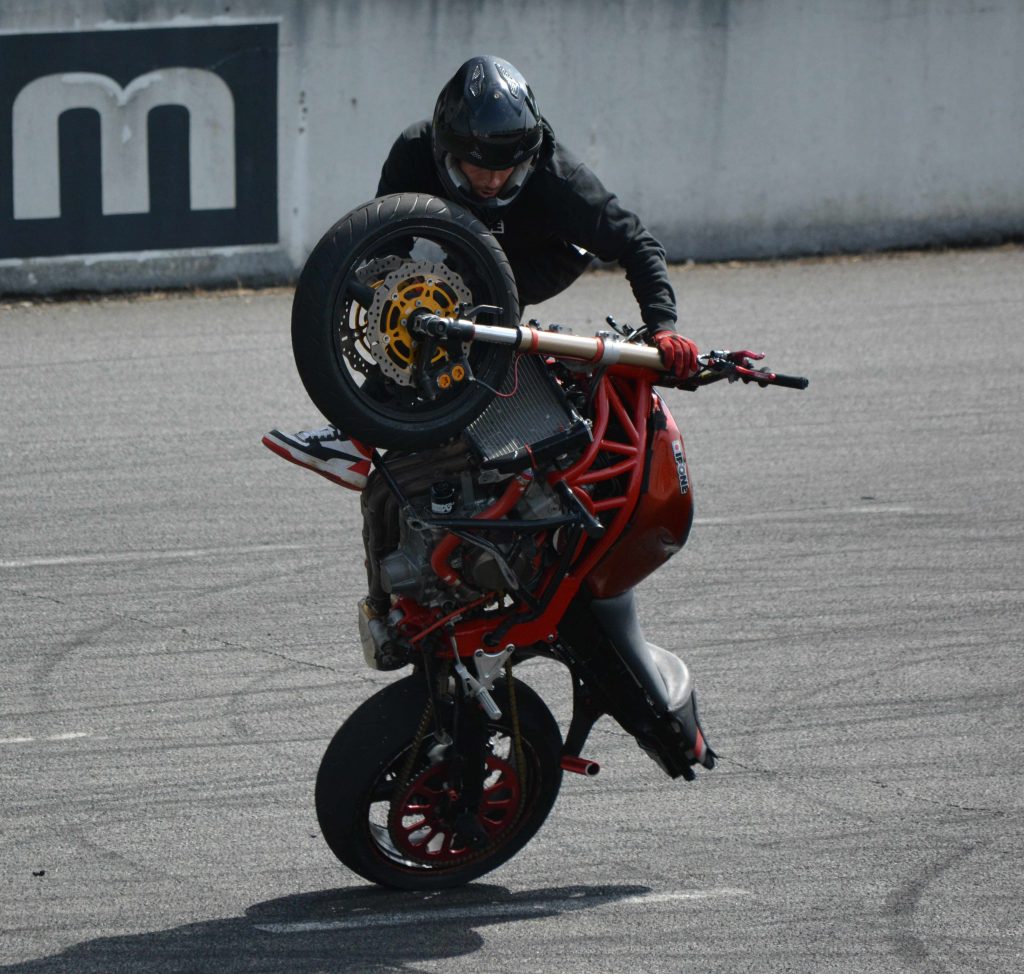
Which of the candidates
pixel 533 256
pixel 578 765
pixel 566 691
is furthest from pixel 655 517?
pixel 566 691

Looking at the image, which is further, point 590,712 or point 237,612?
point 237,612

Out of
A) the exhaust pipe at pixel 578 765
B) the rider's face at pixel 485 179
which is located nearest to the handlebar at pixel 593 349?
the rider's face at pixel 485 179

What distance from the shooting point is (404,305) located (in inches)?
159

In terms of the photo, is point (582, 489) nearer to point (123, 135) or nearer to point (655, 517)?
point (655, 517)

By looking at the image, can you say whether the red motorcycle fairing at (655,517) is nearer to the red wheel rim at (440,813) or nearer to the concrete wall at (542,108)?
the red wheel rim at (440,813)

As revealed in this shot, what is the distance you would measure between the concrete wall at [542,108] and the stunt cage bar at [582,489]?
770cm

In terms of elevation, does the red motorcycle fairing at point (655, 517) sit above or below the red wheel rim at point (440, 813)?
above

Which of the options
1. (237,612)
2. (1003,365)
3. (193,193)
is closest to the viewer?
(237,612)

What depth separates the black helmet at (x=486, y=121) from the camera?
4133 mm

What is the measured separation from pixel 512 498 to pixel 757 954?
1279mm

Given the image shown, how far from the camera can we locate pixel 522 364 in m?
4.34

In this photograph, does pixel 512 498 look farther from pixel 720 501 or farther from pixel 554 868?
pixel 720 501

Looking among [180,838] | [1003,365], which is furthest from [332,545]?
[1003,365]

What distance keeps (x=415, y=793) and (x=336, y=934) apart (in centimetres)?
40
